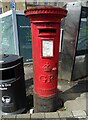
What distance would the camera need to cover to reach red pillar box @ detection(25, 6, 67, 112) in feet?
10.0

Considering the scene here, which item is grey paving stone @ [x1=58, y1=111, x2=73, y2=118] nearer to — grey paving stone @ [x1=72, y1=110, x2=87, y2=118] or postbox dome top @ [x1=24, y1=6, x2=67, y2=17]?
grey paving stone @ [x1=72, y1=110, x2=87, y2=118]

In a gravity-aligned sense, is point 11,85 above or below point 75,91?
above

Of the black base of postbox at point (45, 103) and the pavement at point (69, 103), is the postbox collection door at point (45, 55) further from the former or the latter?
the pavement at point (69, 103)

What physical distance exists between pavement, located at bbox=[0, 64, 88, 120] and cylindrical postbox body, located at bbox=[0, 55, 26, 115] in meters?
0.15

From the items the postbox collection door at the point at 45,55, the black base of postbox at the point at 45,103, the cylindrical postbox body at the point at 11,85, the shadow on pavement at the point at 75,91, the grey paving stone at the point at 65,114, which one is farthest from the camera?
the shadow on pavement at the point at 75,91

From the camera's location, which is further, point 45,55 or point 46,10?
point 45,55

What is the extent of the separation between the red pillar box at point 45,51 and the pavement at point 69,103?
206mm

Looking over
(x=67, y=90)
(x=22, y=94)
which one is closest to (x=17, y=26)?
(x=67, y=90)

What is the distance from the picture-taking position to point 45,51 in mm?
3252

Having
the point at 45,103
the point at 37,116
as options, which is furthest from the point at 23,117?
the point at 45,103

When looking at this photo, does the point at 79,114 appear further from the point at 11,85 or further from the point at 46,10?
the point at 46,10

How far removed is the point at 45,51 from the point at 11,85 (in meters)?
0.81

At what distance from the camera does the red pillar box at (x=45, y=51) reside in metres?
3.05

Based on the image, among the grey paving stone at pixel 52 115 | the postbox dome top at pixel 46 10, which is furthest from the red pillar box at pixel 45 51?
the grey paving stone at pixel 52 115
